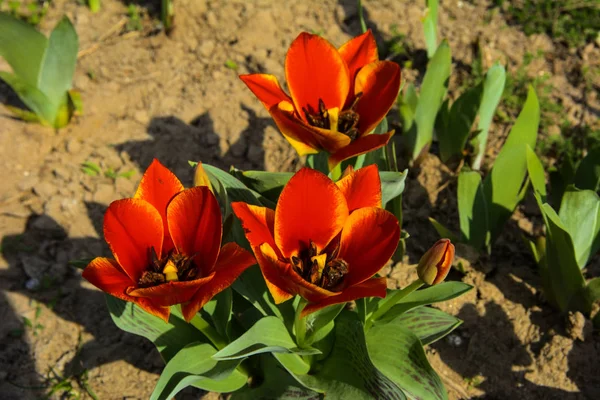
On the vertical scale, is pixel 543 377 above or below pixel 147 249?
below

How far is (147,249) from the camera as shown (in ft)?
Result: 5.03

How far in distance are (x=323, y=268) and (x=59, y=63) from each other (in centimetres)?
190

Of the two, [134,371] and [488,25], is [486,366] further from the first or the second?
[488,25]

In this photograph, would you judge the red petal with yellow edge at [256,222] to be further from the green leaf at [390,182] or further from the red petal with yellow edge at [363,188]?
the green leaf at [390,182]

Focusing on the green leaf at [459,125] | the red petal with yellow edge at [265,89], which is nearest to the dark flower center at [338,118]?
the red petal with yellow edge at [265,89]

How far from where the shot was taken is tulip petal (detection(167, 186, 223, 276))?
4.81 ft

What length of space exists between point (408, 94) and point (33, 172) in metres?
1.68

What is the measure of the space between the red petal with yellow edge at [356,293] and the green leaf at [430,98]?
1.35 m

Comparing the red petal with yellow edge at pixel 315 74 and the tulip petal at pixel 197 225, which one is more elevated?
the red petal with yellow edge at pixel 315 74

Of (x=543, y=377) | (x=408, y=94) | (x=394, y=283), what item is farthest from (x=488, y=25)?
(x=543, y=377)

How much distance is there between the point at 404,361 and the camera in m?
1.71

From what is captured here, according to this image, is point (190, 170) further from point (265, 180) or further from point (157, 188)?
point (157, 188)

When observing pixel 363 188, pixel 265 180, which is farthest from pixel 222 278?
pixel 265 180

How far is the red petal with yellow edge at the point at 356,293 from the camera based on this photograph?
130cm
